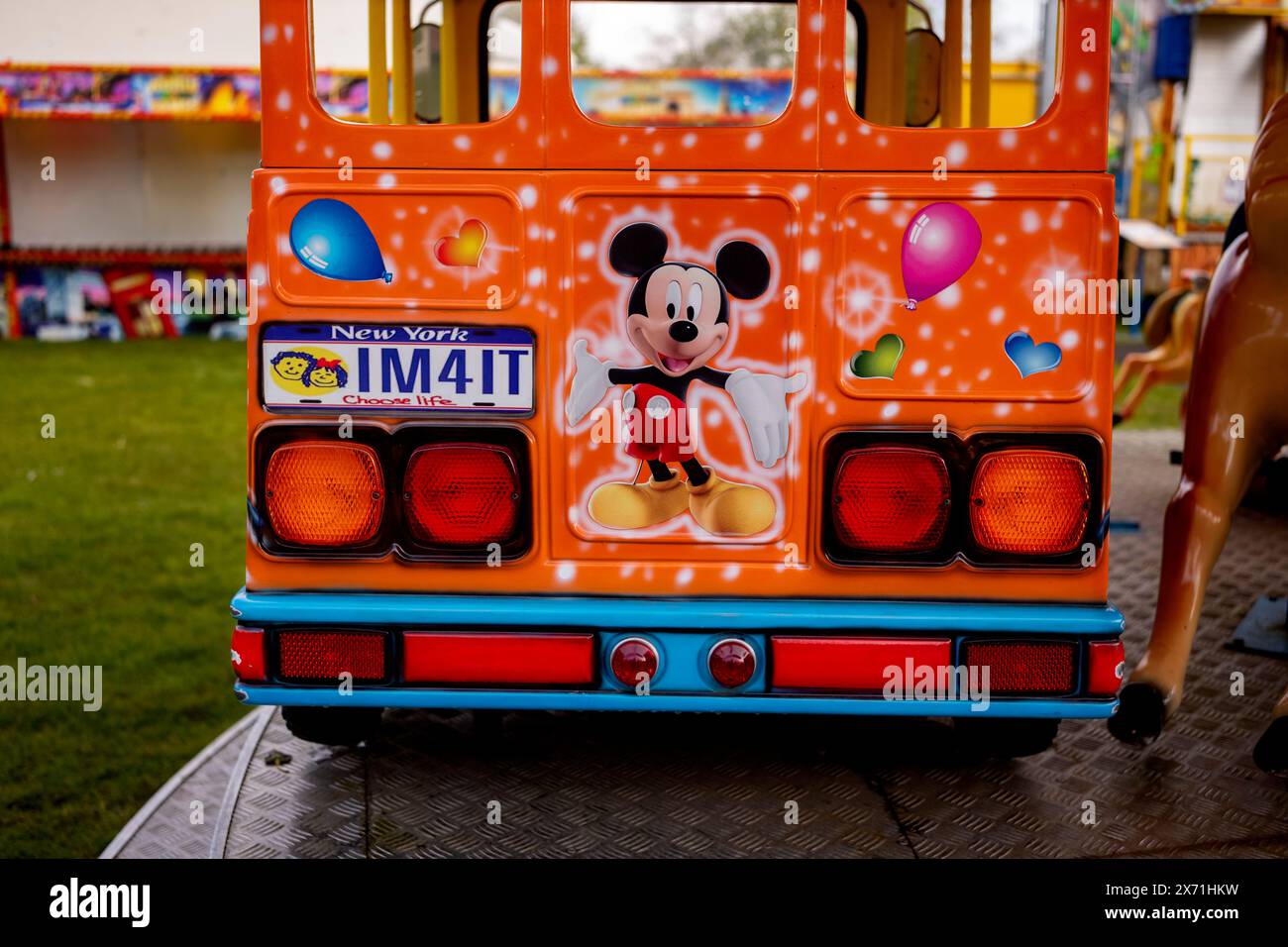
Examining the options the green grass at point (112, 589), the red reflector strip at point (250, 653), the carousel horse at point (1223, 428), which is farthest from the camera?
the green grass at point (112, 589)

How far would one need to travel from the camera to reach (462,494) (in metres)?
2.72

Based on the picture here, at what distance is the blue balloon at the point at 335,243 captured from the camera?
2.65 metres

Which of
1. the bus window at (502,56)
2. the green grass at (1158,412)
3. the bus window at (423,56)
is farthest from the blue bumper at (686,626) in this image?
the green grass at (1158,412)

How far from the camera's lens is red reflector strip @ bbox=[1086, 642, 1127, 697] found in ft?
8.76

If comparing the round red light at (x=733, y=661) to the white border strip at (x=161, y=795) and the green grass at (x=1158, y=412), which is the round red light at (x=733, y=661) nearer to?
the white border strip at (x=161, y=795)

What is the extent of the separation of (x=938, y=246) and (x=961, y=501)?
0.57m

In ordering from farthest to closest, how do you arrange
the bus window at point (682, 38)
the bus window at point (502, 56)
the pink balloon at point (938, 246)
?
the bus window at point (682, 38), the bus window at point (502, 56), the pink balloon at point (938, 246)

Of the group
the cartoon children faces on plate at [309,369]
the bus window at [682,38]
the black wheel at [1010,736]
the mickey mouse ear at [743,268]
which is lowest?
the black wheel at [1010,736]

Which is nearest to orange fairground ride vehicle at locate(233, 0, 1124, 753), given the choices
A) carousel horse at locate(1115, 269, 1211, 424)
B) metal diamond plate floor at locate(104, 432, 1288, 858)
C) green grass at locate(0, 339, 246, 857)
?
metal diamond plate floor at locate(104, 432, 1288, 858)

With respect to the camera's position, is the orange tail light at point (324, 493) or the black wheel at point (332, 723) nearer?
the orange tail light at point (324, 493)

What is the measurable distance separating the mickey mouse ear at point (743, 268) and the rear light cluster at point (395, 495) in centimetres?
59
